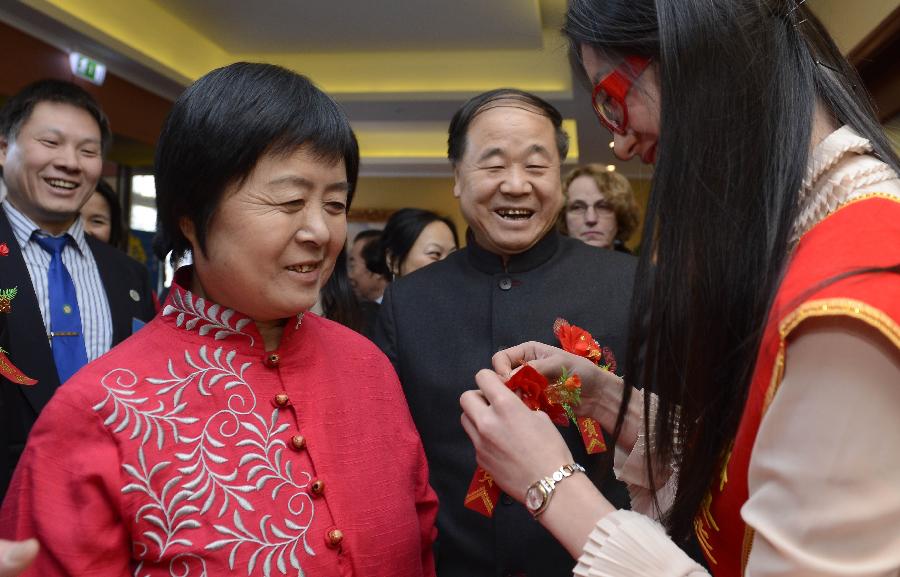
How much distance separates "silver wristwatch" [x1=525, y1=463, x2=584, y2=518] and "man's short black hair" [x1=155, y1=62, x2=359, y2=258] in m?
0.59

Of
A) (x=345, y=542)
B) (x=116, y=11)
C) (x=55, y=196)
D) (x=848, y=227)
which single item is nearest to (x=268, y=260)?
(x=345, y=542)

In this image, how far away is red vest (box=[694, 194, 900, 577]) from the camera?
0.78m

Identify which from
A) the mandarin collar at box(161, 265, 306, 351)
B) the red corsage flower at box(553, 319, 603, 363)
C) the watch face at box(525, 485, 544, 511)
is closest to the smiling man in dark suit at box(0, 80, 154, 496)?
the mandarin collar at box(161, 265, 306, 351)

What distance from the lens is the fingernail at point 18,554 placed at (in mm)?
845

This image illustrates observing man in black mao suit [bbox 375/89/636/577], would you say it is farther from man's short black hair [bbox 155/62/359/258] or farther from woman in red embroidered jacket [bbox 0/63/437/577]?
man's short black hair [bbox 155/62/359/258]

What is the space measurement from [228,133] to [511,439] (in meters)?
0.61

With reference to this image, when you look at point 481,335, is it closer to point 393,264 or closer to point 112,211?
point 393,264

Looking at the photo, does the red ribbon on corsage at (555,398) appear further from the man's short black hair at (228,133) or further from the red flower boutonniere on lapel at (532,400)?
the man's short black hair at (228,133)

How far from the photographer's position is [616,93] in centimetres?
111

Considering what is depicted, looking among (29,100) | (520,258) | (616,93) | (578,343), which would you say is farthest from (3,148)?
(616,93)

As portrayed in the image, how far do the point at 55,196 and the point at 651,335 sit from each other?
2183 millimetres

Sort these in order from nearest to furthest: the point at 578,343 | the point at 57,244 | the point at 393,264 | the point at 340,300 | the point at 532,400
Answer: the point at 532,400, the point at 578,343, the point at 57,244, the point at 340,300, the point at 393,264

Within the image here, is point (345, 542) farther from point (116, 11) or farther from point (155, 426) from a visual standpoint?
point (116, 11)

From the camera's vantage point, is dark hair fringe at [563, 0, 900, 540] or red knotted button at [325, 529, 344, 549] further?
red knotted button at [325, 529, 344, 549]
